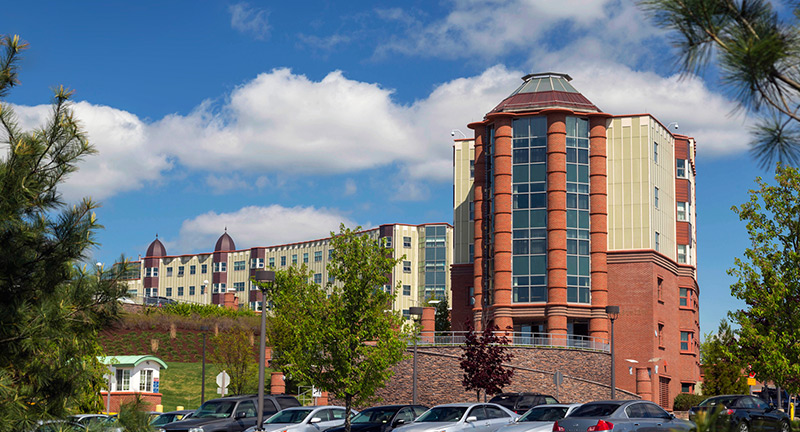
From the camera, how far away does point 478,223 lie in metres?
67.1

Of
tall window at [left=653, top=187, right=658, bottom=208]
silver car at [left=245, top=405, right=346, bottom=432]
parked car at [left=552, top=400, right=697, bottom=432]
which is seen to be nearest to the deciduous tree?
silver car at [left=245, top=405, right=346, bottom=432]

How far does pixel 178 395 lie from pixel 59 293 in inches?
1891

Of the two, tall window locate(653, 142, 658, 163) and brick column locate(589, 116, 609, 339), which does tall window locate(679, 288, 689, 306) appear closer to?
→ brick column locate(589, 116, 609, 339)

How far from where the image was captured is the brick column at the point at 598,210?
208 feet

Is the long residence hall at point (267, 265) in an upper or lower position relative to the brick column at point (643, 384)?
upper

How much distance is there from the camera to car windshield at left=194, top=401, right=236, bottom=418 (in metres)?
25.7

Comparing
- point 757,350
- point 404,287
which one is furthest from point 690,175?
point 757,350

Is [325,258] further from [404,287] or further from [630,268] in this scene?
[630,268]

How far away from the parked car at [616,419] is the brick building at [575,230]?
4044cm

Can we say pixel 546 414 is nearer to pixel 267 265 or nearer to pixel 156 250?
pixel 267 265

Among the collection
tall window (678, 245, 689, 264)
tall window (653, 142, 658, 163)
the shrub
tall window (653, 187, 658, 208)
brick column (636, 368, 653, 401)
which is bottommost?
the shrub

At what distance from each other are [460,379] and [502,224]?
15541mm

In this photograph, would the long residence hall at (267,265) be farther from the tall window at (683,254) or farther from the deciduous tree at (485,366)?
the deciduous tree at (485,366)

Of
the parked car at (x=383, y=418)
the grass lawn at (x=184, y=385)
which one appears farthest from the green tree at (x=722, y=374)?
the parked car at (x=383, y=418)
